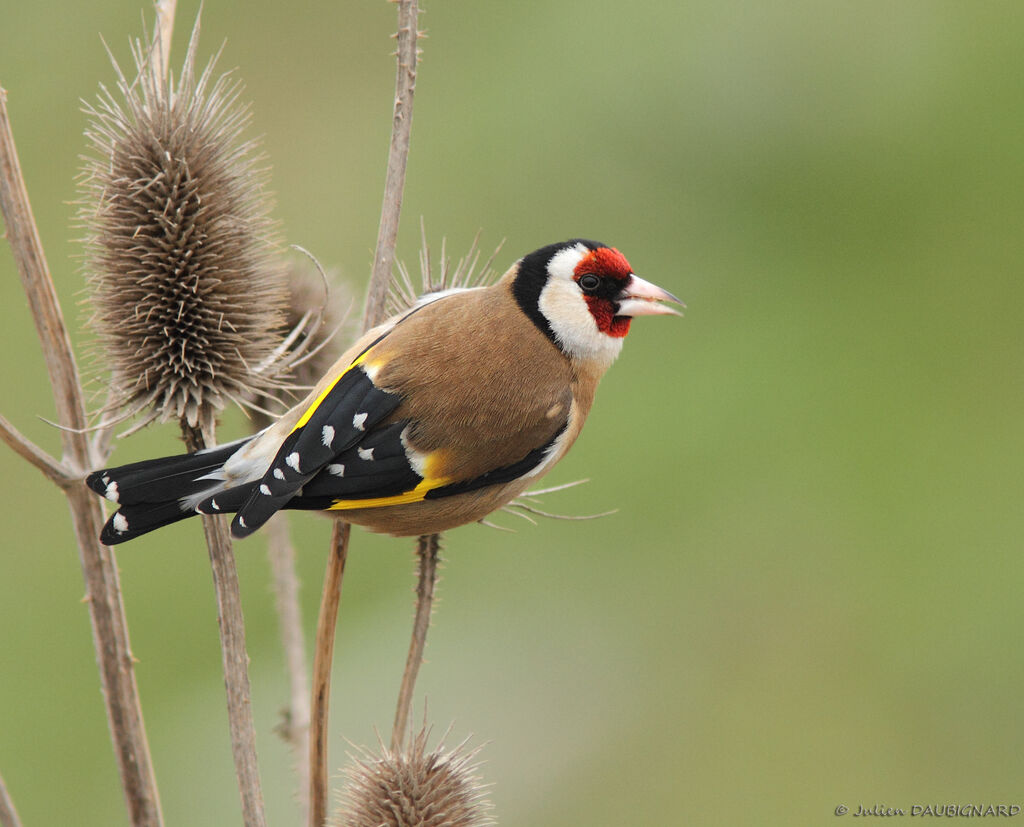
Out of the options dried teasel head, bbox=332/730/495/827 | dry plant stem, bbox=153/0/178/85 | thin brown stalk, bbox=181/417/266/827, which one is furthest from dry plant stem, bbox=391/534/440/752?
dry plant stem, bbox=153/0/178/85

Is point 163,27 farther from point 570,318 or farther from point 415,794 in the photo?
point 415,794

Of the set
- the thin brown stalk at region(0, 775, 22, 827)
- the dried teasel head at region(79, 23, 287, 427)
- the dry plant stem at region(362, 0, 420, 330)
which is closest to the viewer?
the thin brown stalk at region(0, 775, 22, 827)

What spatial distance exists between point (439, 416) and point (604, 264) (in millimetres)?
439

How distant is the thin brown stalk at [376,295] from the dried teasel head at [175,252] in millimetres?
257

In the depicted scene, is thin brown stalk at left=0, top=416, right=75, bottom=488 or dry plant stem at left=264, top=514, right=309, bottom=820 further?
dry plant stem at left=264, top=514, right=309, bottom=820

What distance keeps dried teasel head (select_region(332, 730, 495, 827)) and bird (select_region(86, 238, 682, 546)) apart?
406mm

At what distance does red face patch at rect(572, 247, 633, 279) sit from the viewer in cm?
210

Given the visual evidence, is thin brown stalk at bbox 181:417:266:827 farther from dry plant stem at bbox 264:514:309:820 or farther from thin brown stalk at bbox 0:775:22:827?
dry plant stem at bbox 264:514:309:820

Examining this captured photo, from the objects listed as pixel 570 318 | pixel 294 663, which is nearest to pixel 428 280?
pixel 570 318

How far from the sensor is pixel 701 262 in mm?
5273

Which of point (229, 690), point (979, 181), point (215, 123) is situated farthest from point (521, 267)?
point (979, 181)

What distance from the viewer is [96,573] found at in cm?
157

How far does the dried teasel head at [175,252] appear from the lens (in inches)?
73.1

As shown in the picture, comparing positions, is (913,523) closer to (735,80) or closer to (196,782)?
(735,80)
